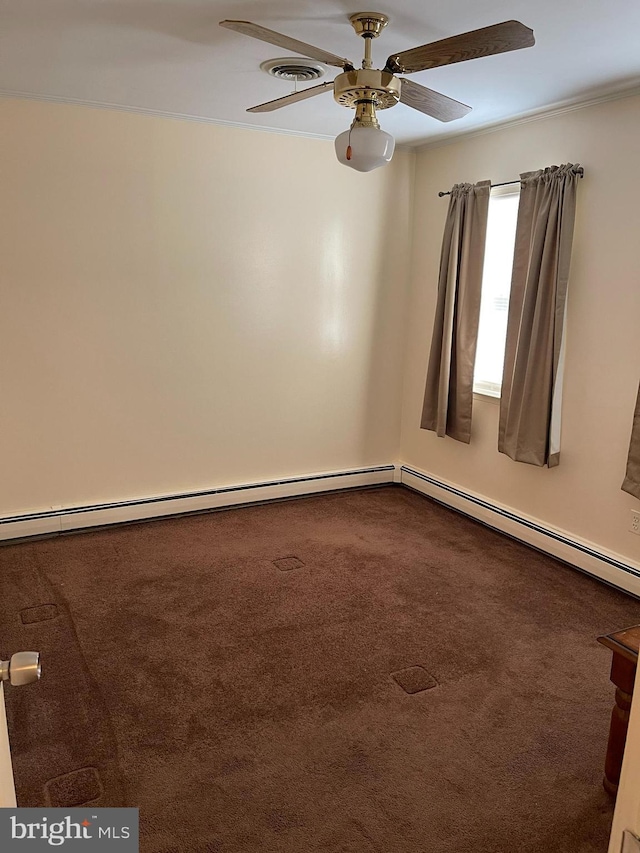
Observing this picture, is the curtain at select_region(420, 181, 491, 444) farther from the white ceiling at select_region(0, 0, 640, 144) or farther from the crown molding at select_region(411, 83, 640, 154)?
the white ceiling at select_region(0, 0, 640, 144)

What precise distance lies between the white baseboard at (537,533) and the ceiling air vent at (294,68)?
2.70 metres

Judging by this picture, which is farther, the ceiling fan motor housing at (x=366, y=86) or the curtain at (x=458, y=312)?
the curtain at (x=458, y=312)

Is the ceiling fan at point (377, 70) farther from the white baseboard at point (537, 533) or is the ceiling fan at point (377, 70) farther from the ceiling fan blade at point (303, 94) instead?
the white baseboard at point (537, 533)

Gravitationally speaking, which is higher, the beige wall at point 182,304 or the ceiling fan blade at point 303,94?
the ceiling fan blade at point 303,94

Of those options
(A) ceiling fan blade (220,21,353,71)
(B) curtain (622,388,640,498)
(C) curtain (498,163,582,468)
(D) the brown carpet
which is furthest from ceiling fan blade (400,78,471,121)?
(D) the brown carpet

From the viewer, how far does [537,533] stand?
3941 millimetres

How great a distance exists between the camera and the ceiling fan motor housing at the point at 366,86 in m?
2.30

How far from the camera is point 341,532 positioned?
4.17 meters

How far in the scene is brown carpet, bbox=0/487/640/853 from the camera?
198cm

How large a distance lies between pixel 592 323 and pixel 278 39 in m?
2.24

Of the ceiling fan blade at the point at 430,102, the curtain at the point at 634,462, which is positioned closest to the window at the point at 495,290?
the curtain at the point at 634,462

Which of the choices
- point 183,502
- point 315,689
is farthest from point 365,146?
point 183,502

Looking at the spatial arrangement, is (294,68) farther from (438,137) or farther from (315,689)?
(315,689)

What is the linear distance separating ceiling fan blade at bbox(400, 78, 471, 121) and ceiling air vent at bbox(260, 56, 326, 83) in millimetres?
542
